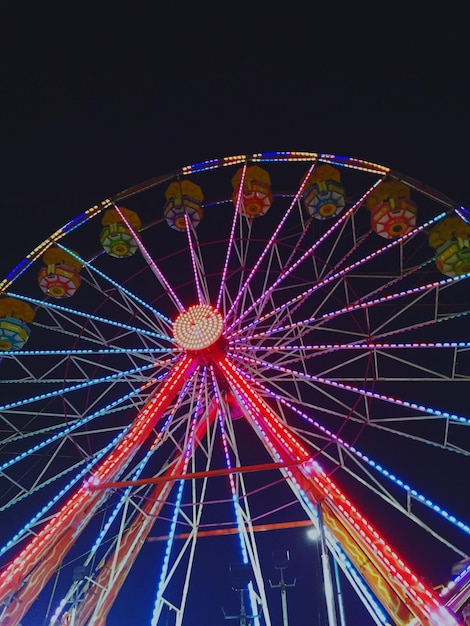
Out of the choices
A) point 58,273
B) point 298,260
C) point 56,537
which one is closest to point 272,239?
point 298,260

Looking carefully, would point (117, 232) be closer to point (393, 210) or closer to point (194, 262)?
point (194, 262)

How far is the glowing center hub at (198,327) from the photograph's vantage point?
8.41m

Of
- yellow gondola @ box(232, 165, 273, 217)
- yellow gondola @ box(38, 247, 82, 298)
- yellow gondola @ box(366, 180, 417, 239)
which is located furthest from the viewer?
yellow gondola @ box(38, 247, 82, 298)

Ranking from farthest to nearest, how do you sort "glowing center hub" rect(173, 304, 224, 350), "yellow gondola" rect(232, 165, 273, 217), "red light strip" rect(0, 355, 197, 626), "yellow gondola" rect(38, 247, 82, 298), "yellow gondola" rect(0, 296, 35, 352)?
"yellow gondola" rect(38, 247, 82, 298) < "yellow gondola" rect(232, 165, 273, 217) < "yellow gondola" rect(0, 296, 35, 352) < "glowing center hub" rect(173, 304, 224, 350) < "red light strip" rect(0, 355, 197, 626)

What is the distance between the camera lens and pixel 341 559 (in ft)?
18.4

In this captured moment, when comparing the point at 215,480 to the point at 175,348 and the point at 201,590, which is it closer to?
→ the point at 201,590

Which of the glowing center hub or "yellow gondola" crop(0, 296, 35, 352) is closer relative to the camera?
the glowing center hub

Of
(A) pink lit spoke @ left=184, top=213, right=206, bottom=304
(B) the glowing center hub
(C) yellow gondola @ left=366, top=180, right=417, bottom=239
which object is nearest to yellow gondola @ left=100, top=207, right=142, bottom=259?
(A) pink lit spoke @ left=184, top=213, right=206, bottom=304

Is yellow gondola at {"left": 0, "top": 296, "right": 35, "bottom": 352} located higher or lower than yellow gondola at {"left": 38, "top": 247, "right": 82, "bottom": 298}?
lower

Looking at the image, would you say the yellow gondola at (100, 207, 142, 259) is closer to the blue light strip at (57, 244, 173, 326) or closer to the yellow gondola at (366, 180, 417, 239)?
the blue light strip at (57, 244, 173, 326)

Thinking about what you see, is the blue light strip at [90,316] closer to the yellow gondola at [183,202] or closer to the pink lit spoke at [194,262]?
the pink lit spoke at [194,262]

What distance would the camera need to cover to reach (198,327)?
8492mm

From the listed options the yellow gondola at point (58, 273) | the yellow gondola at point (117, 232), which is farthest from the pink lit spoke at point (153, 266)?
the yellow gondola at point (58, 273)

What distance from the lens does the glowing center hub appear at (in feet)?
27.6
